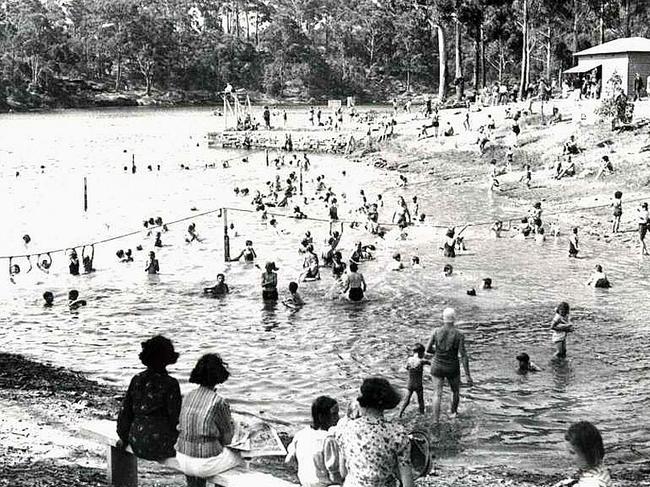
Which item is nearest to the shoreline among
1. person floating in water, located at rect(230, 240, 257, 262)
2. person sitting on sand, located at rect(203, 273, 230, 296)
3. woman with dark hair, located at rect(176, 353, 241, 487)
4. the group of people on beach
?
the group of people on beach

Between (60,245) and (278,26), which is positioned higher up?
(278,26)

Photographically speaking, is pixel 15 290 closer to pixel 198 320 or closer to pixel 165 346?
pixel 198 320

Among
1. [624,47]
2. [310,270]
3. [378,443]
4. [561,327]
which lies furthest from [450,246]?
[624,47]

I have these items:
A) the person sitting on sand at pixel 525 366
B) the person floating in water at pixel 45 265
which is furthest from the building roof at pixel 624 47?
the person sitting on sand at pixel 525 366

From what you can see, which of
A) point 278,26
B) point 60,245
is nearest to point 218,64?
point 278,26

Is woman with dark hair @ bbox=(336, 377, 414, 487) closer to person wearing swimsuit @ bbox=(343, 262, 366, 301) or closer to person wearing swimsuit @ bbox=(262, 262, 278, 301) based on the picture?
person wearing swimsuit @ bbox=(343, 262, 366, 301)

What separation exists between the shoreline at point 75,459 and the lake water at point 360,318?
0.98 m

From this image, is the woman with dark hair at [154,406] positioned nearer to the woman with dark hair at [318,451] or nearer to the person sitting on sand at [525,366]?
the woman with dark hair at [318,451]

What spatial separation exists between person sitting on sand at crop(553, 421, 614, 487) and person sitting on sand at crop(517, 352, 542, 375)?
38.2 feet

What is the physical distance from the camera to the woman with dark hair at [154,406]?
746 centimetres

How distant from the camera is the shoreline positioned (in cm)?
1032

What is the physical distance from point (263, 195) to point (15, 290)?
20.2 meters

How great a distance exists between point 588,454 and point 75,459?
7450mm

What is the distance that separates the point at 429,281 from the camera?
1042 inches
